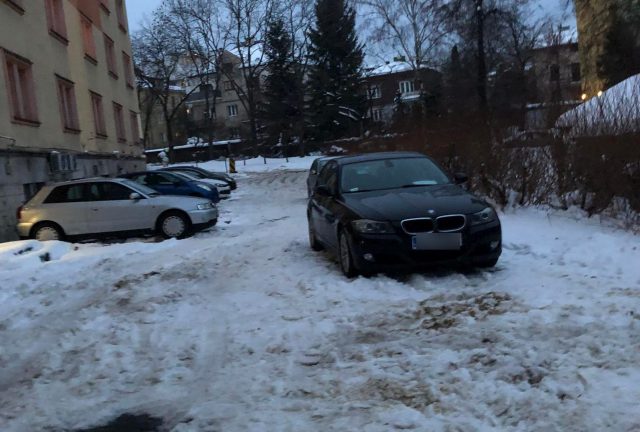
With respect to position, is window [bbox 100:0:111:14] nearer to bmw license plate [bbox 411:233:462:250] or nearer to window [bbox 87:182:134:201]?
window [bbox 87:182:134:201]

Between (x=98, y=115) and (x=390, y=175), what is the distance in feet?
64.4

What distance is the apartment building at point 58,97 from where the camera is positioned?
15695mm

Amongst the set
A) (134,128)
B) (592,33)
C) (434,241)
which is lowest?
(434,241)

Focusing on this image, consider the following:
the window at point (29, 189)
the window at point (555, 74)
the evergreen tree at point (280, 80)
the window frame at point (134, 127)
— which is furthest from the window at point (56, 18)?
the evergreen tree at point (280, 80)

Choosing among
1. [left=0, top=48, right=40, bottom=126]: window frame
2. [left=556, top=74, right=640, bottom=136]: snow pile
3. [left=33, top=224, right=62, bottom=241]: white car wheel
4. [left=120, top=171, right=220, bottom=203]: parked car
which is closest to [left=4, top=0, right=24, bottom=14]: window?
[left=0, top=48, right=40, bottom=126]: window frame

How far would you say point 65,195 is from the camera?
13.3 metres

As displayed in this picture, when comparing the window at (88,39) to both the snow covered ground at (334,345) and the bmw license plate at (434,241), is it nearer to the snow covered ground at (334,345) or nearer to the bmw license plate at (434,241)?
the snow covered ground at (334,345)

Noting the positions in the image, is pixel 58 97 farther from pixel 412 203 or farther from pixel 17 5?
pixel 412 203

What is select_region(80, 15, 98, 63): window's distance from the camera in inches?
945

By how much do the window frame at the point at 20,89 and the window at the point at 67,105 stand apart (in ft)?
7.14

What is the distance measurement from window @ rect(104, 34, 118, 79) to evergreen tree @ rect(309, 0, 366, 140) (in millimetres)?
28252

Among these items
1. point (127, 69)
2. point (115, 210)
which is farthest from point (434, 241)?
point (127, 69)

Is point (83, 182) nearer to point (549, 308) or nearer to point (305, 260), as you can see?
point (305, 260)

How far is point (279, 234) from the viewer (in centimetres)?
1240
